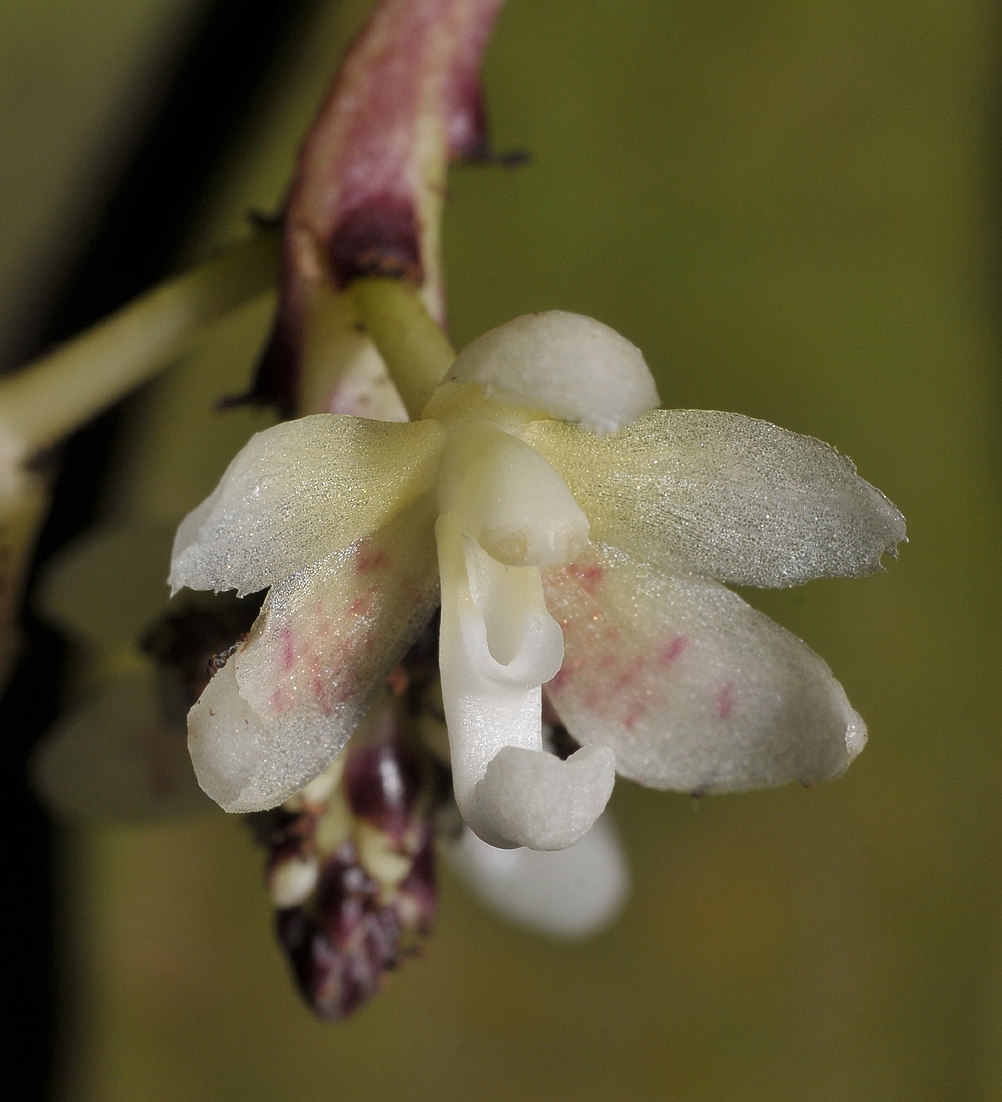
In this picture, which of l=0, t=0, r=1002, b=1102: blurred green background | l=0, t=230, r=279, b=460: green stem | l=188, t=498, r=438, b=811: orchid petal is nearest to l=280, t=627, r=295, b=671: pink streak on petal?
l=188, t=498, r=438, b=811: orchid petal

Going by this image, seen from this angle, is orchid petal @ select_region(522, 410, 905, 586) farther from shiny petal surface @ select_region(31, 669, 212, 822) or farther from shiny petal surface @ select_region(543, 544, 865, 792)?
shiny petal surface @ select_region(31, 669, 212, 822)

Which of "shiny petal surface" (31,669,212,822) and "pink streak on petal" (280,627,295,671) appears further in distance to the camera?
"shiny petal surface" (31,669,212,822)

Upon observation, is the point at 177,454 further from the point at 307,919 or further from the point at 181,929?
the point at 307,919

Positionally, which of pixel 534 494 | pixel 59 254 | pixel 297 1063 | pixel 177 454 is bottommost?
pixel 297 1063

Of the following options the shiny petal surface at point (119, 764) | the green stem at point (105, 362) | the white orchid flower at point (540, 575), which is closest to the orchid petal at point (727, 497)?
the white orchid flower at point (540, 575)

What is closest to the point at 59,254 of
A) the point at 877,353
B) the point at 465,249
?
the point at 465,249

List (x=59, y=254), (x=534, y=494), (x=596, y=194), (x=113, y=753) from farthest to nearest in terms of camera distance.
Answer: (x=59, y=254), (x=596, y=194), (x=113, y=753), (x=534, y=494)

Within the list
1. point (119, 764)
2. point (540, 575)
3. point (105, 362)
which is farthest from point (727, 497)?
point (119, 764)

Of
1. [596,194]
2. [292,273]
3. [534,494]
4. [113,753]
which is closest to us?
[534,494]
